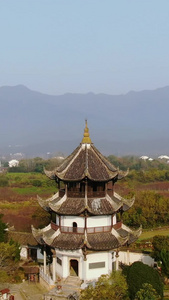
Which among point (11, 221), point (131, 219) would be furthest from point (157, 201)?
point (11, 221)

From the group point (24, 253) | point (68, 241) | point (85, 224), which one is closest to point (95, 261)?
point (68, 241)

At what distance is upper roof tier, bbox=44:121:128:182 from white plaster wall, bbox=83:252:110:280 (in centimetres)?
390

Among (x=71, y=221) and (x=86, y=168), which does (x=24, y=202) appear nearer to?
(x=71, y=221)

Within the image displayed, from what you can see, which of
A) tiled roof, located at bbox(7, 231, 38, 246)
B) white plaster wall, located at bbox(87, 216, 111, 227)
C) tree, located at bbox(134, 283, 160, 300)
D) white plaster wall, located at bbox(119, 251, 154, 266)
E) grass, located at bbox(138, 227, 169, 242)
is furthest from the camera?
grass, located at bbox(138, 227, 169, 242)

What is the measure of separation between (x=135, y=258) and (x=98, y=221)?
18.3 ft

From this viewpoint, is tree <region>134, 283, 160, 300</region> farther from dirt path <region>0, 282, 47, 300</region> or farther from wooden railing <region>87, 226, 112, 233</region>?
dirt path <region>0, 282, 47, 300</region>

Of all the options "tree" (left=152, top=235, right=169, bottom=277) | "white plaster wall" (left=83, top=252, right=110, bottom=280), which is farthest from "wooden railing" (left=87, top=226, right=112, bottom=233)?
"tree" (left=152, top=235, right=169, bottom=277)

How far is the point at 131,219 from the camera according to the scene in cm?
3969

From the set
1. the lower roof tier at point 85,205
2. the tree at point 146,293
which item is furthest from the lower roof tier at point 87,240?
the tree at point 146,293

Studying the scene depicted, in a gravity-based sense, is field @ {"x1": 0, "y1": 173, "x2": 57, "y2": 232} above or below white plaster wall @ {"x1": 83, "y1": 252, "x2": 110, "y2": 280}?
below

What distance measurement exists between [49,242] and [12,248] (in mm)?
2501

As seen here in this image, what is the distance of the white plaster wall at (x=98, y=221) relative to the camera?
77.6 feet

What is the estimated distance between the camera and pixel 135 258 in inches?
1100

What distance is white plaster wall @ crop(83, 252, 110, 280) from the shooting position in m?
23.4
